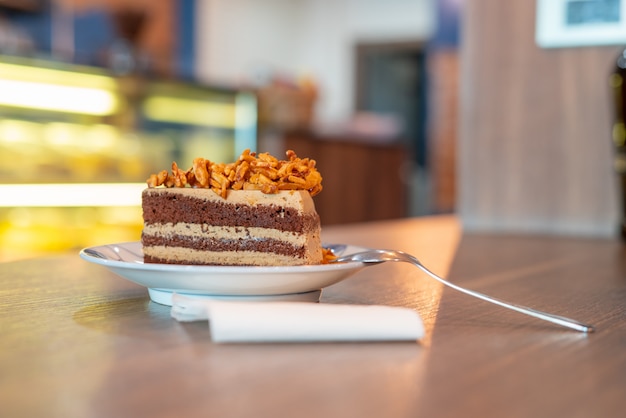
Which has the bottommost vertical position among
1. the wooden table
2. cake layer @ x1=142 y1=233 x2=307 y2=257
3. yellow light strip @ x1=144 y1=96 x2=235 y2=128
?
the wooden table

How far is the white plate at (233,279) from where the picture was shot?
0.72 meters

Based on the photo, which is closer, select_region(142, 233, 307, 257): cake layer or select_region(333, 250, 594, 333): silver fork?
select_region(333, 250, 594, 333): silver fork

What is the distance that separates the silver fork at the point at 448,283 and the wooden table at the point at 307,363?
0.01 m

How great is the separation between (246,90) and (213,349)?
11.1 feet

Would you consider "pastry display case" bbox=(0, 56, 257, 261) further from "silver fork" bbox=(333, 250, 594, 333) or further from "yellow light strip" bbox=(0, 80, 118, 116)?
"silver fork" bbox=(333, 250, 594, 333)

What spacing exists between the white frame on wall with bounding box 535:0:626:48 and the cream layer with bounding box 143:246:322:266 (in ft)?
5.04

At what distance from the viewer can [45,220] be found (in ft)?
9.81

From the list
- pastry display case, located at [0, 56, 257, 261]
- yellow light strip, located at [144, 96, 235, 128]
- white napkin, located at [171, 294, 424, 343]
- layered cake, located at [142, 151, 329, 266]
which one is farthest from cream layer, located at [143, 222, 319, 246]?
yellow light strip, located at [144, 96, 235, 128]

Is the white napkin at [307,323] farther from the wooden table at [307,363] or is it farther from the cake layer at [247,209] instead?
the cake layer at [247,209]

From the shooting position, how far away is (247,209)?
2.71ft

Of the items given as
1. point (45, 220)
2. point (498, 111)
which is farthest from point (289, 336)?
point (45, 220)

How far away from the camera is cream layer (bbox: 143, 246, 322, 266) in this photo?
0.83 metres

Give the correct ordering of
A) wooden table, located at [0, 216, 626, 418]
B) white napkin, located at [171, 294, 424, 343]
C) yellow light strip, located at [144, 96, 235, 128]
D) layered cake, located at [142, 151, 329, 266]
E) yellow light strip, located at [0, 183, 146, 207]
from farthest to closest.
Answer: yellow light strip, located at [144, 96, 235, 128] < yellow light strip, located at [0, 183, 146, 207] < layered cake, located at [142, 151, 329, 266] < white napkin, located at [171, 294, 424, 343] < wooden table, located at [0, 216, 626, 418]

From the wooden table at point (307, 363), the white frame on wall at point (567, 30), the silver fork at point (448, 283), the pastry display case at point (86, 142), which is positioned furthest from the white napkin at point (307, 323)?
the pastry display case at point (86, 142)
